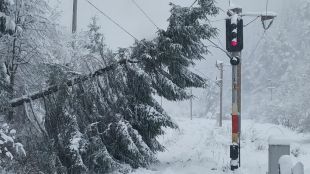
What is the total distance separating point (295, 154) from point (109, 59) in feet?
24.0

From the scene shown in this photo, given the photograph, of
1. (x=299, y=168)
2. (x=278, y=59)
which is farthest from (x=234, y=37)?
(x=278, y=59)

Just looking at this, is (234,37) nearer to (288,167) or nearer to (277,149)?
(277,149)

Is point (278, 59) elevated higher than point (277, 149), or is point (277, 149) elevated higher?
point (278, 59)

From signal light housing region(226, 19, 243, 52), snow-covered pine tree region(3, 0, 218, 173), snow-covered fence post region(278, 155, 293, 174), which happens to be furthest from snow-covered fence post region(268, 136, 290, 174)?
snow-covered pine tree region(3, 0, 218, 173)

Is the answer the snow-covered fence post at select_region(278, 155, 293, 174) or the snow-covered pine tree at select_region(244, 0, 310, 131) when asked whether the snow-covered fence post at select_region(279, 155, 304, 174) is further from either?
the snow-covered pine tree at select_region(244, 0, 310, 131)

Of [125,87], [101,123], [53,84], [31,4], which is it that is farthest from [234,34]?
[31,4]

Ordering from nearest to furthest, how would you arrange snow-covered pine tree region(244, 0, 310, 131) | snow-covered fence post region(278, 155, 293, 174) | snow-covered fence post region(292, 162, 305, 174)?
1. snow-covered fence post region(292, 162, 305, 174)
2. snow-covered fence post region(278, 155, 293, 174)
3. snow-covered pine tree region(244, 0, 310, 131)

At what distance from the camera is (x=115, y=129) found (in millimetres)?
11930

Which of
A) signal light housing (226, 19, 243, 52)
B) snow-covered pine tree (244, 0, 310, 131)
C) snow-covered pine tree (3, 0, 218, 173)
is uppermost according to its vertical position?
snow-covered pine tree (244, 0, 310, 131)

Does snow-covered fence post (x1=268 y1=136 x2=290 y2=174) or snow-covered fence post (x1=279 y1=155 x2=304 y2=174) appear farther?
snow-covered fence post (x1=268 y1=136 x2=290 y2=174)

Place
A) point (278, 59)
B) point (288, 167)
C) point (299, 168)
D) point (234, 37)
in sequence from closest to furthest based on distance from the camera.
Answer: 1. point (299, 168)
2. point (288, 167)
3. point (234, 37)
4. point (278, 59)

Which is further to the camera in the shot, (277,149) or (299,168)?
(277,149)

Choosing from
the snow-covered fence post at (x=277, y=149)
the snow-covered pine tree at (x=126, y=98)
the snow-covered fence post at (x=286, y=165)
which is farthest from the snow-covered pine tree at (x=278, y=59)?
the snow-covered fence post at (x=286, y=165)

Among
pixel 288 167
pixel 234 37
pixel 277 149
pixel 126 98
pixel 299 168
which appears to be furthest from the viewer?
pixel 126 98
